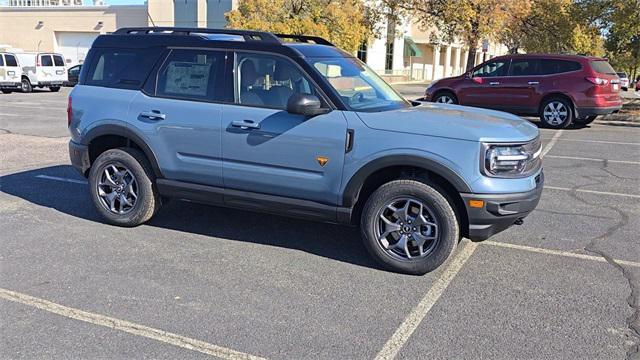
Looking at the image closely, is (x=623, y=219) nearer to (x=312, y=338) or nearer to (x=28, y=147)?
(x=312, y=338)

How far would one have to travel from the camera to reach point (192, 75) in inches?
211

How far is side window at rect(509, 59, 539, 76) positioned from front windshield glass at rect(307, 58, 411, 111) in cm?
1021

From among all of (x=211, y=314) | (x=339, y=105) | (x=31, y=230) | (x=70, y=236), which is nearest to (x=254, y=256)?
(x=211, y=314)

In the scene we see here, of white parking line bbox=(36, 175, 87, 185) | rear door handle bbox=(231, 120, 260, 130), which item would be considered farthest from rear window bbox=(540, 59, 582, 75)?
rear door handle bbox=(231, 120, 260, 130)

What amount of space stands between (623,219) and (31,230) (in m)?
6.12

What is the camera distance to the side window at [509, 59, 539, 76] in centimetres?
1462

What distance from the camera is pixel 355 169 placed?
4.63 metres

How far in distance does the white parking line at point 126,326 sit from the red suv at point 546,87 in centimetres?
1288

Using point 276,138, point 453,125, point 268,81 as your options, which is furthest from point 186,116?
point 453,125

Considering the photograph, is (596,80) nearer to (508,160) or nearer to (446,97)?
(446,97)

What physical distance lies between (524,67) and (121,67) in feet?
38.3

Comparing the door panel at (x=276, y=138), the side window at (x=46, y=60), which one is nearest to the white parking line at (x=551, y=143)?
the door panel at (x=276, y=138)

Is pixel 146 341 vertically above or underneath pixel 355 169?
underneath

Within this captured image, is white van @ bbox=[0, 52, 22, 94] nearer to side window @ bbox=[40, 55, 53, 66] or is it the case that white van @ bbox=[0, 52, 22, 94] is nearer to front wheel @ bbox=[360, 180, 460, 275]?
side window @ bbox=[40, 55, 53, 66]
